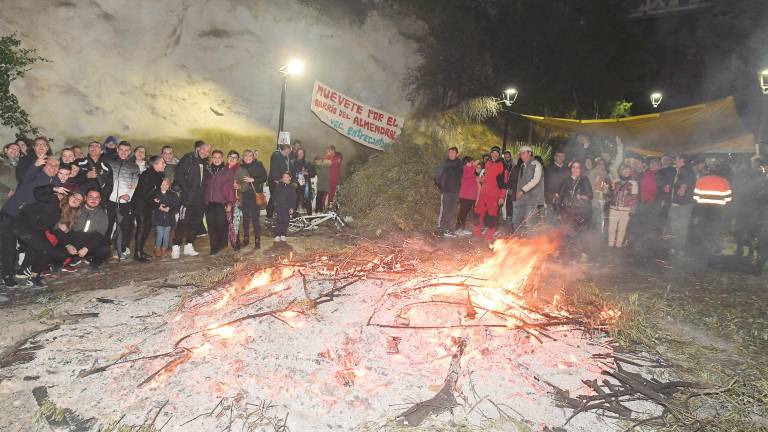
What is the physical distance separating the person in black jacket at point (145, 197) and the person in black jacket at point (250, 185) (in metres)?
1.34

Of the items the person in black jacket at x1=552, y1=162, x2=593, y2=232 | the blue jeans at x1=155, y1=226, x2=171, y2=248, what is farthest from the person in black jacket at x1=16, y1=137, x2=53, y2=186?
the person in black jacket at x1=552, y1=162, x2=593, y2=232

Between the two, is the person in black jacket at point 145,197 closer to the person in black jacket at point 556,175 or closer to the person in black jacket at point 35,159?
the person in black jacket at point 35,159

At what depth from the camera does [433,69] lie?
1581 cm

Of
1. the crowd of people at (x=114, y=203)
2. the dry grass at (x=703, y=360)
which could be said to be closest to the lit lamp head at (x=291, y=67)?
the crowd of people at (x=114, y=203)

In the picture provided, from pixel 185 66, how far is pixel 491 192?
8.55 m

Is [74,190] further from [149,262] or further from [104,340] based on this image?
[104,340]

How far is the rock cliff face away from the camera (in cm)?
1025

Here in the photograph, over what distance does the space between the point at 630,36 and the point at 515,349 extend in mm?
24533

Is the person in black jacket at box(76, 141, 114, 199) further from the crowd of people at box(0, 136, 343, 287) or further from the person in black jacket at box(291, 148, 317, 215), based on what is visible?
the person in black jacket at box(291, 148, 317, 215)

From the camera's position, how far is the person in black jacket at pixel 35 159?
6.38 meters

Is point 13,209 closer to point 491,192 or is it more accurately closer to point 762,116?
point 491,192

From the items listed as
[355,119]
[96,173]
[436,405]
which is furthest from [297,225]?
[436,405]

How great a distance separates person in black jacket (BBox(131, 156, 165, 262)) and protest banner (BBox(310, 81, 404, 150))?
6.62m

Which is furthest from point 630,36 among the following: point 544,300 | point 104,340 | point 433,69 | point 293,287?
point 104,340
